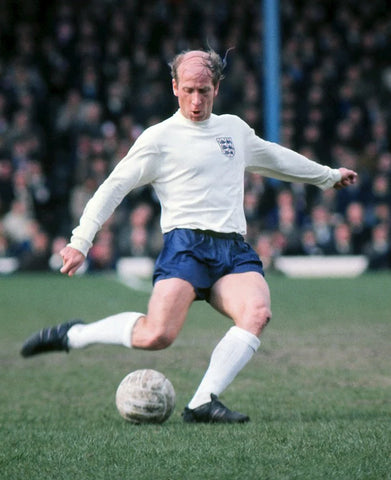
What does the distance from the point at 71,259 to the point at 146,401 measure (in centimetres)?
81

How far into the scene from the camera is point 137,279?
1842 cm

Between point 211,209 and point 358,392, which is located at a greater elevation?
point 211,209

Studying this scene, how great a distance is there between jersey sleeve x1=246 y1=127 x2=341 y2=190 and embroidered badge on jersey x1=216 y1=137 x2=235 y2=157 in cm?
20

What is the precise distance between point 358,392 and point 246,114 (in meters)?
14.2

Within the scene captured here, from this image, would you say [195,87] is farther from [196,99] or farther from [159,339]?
[159,339]

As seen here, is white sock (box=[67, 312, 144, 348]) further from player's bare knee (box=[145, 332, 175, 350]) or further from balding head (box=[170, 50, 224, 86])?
balding head (box=[170, 50, 224, 86])

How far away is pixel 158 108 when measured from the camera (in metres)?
20.0

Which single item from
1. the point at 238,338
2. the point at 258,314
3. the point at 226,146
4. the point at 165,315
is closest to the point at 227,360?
the point at 238,338

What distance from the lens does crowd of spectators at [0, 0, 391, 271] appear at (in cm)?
1875

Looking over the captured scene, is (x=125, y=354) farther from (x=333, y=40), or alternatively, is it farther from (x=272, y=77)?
(x=333, y=40)

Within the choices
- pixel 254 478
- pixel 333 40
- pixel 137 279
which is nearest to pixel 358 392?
pixel 254 478

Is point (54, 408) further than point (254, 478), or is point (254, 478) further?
point (54, 408)

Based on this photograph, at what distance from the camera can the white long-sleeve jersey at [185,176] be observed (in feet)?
18.4

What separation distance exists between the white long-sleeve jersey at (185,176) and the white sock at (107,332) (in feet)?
1.62
